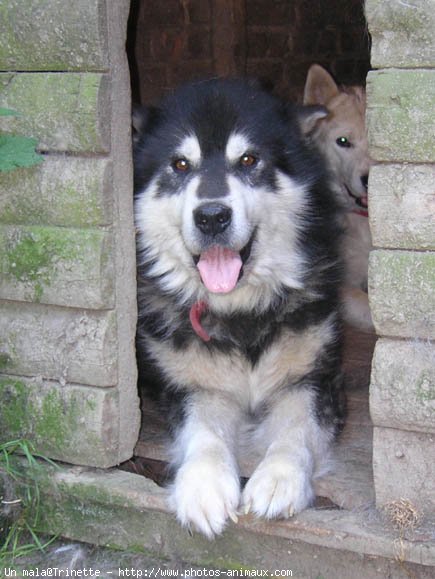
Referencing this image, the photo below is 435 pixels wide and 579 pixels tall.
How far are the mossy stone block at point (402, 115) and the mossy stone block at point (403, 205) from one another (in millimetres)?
38

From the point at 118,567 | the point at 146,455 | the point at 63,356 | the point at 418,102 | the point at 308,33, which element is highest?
the point at 308,33

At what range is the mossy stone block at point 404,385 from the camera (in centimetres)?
227

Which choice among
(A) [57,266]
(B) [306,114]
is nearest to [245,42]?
(B) [306,114]

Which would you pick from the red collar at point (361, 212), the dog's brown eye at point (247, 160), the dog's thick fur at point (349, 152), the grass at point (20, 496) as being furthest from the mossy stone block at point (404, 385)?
the red collar at point (361, 212)

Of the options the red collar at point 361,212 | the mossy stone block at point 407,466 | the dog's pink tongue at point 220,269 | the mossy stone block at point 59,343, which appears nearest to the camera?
the mossy stone block at point 407,466

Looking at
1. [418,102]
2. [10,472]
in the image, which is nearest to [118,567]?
[10,472]

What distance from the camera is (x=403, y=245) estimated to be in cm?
224

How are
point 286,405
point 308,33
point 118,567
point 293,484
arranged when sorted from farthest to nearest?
point 308,33 < point 286,405 < point 118,567 < point 293,484

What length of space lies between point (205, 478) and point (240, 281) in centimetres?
72

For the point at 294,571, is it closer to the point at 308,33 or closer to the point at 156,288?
the point at 156,288

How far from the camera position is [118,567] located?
8.82ft

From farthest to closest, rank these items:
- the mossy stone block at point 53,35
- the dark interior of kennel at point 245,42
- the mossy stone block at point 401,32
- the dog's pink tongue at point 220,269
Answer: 1. the dark interior of kennel at point 245,42
2. the dog's pink tongue at point 220,269
3. the mossy stone block at point 53,35
4. the mossy stone block at point 401,32

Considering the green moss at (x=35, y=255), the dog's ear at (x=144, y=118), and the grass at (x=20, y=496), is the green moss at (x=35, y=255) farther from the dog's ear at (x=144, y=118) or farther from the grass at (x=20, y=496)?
the dog's ear at (x=144, y=118)

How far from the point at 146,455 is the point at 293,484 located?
82 centimetres
